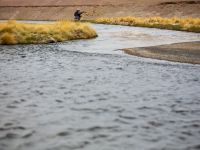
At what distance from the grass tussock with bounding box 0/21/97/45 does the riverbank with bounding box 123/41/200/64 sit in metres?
8.59

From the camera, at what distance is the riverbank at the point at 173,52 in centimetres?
2171

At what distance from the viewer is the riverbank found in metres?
21.7

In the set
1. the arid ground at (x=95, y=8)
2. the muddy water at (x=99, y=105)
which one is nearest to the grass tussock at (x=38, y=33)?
the muddy water at (x=99, y=105)

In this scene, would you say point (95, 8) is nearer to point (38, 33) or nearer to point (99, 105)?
point (38, 33)

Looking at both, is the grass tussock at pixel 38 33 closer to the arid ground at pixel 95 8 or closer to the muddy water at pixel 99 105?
the muddy water at pixel 99 105

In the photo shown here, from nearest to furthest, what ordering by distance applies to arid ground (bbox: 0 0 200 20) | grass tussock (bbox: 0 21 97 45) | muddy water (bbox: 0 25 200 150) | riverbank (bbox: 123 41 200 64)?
muddy water (bbox: 0 25 200 150)
riverbank (bbox: 123 41 200 64)
grass tussock (bbox: 0 21 97 45)
arid ground (bbox: 0 0 200 20)

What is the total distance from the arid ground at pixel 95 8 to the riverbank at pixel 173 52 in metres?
37.7

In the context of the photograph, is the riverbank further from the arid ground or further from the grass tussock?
the arid ground

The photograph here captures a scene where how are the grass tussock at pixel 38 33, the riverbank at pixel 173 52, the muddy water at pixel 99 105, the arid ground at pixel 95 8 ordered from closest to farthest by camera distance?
the muddy water at pixel 99 105 → the riverbank at pixel 173 52 → the grass tussock at pixel 38 33 → the arid ground at pixel 95 8

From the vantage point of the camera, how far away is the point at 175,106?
1159 cm

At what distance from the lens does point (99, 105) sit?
11.5 m

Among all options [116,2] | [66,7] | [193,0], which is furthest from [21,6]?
[193,0]

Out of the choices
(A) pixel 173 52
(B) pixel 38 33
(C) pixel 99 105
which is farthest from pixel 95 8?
(C) pixel 99 105

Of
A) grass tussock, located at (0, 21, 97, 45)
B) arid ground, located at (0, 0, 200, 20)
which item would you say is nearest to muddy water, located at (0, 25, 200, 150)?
grass tussock, located at (0, 21, 97, 45)
